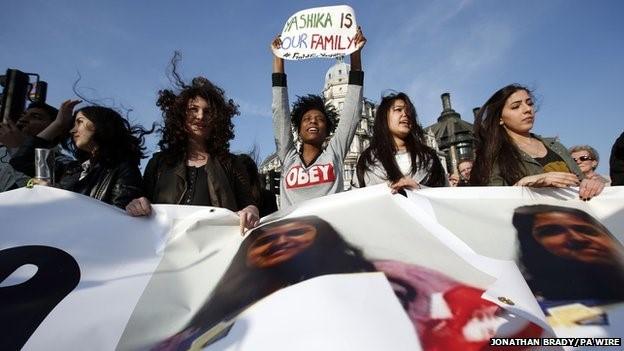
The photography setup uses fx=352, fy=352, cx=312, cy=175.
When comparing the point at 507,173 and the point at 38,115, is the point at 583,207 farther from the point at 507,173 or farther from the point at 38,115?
the point at 38,115

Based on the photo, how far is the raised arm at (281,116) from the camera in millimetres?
2744

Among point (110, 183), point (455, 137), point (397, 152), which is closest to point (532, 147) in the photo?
point (397, 152)

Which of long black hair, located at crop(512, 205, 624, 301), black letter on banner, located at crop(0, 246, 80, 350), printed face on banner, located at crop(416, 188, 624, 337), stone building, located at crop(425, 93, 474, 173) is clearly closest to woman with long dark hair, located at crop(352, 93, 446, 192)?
printed face on banner, located at crop(416, 188, 624, 337)

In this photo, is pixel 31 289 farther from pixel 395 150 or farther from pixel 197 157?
pixel 395 150

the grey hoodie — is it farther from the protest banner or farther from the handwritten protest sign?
the protest banner

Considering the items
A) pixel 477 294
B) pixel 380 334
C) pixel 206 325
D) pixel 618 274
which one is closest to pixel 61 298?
pixel 206 325

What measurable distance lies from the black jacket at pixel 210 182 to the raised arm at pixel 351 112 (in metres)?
0.82

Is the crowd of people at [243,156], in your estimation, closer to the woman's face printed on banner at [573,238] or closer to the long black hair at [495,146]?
the long black hair at [495,146]

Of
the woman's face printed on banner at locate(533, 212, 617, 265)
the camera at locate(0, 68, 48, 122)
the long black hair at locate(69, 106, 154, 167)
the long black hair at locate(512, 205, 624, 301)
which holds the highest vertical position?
the camera at locate(0, 68, 48, 122)

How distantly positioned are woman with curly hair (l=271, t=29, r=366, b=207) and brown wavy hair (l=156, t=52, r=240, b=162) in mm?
391

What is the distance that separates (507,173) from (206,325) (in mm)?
Result: 1902

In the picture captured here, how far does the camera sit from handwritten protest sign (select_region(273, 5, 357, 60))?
9.40ft

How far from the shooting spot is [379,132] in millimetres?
2805

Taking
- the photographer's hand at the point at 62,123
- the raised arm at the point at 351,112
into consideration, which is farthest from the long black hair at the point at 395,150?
the photographer's hand at the point at 62,123
